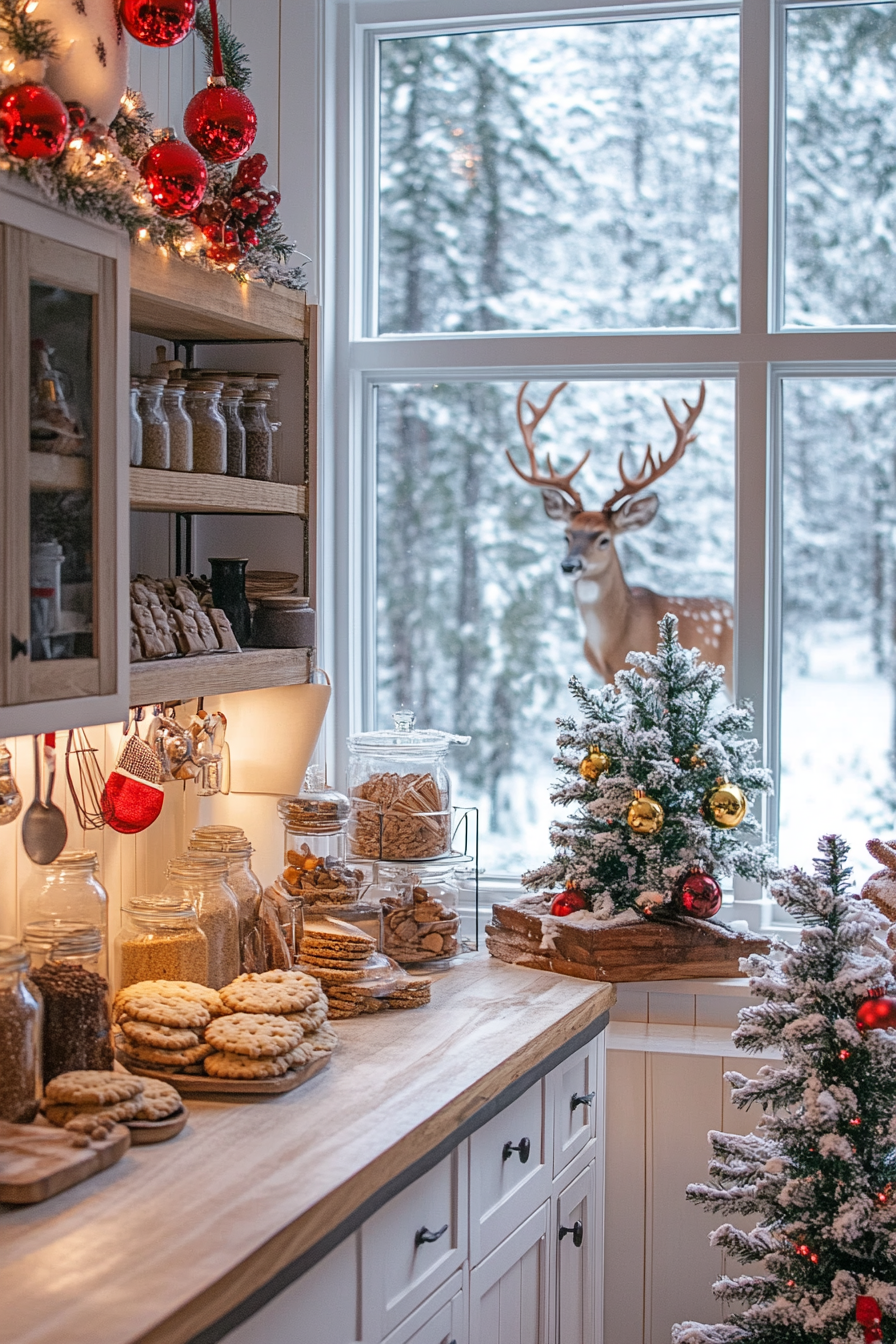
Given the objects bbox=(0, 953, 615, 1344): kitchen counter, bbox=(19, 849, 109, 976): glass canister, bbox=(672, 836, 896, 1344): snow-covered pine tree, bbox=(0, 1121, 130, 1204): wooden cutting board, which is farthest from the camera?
bbox=(672, 836, 896, 1344): snow-covered pine tree

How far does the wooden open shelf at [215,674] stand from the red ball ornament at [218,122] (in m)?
0.76

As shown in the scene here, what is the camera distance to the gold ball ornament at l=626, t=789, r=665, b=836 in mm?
2674

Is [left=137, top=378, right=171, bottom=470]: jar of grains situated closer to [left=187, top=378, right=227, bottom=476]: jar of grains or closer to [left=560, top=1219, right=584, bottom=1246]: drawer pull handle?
[left=187, top=378, right=227, bottom=476]: jar of grains

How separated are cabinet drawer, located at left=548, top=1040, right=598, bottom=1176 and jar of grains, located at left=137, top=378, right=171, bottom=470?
1176 millimetres

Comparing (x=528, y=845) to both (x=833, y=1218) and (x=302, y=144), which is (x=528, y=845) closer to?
(x=833, y=1218)

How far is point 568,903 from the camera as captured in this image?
2.74 meters

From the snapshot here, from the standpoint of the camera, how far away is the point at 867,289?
2.97 m

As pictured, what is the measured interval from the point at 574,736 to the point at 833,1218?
1013mm

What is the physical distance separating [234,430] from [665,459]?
1.06 m

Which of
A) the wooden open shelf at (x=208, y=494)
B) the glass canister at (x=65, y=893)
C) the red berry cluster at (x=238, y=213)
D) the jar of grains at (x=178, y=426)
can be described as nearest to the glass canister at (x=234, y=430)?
the wooden open shelf at (x=208, y=494)

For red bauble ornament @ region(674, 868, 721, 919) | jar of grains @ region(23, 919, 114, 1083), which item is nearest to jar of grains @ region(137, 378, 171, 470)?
jar of grains @ region(23, 919, 114, 1083)

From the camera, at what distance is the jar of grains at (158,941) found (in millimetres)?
2115

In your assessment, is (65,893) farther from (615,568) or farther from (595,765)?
(615,568)

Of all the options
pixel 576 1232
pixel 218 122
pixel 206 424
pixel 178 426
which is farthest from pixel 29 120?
pixel 576 1232
